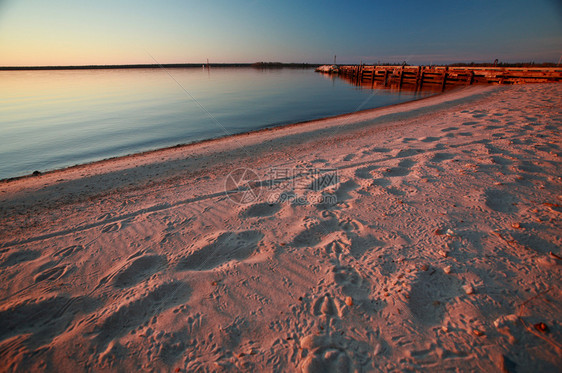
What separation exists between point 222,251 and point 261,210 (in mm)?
1002

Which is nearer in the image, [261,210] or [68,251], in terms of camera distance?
[68,251]

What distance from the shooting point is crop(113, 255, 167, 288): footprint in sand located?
254cm

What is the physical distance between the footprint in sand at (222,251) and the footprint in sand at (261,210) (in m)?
0.46

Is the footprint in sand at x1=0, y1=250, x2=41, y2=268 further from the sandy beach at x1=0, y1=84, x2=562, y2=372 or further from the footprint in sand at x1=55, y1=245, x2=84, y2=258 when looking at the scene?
the footprint in sand at x1=55, y1=245, x2=84, y2=258

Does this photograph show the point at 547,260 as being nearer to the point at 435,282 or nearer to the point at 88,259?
the point at 435,282

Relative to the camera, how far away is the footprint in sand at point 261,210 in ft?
11.8

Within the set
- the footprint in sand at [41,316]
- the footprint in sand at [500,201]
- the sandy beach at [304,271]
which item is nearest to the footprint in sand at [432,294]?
the sandy beach at [304,271]

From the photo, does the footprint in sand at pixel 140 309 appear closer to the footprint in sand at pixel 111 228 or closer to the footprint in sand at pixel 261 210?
the footprint in sand at pixel 261 210

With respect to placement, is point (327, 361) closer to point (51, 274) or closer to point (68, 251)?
point (51, 274)

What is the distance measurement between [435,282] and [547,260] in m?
1.17

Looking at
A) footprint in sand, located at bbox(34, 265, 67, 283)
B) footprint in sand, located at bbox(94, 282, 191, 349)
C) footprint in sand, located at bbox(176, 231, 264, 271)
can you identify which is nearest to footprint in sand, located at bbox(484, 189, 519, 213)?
footprint in sand, located at bbox(176, 231, 264, 271)

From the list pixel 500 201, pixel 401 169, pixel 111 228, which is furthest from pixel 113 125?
pixel 500 201

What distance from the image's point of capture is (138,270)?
269 centimetres

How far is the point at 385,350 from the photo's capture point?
1.75 meters
